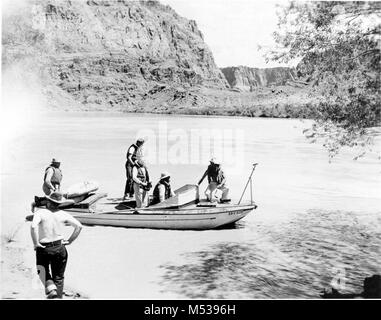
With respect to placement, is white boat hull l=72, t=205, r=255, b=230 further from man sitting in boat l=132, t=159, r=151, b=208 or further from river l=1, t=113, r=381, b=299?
man sitting in boat l=132, t=159, r=151, b=208

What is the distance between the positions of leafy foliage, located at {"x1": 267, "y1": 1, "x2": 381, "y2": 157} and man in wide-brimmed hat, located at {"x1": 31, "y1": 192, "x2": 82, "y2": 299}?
658 centimetres

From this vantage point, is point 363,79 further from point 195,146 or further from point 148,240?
point 195,146

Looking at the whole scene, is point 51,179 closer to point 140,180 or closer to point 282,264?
point 140,180

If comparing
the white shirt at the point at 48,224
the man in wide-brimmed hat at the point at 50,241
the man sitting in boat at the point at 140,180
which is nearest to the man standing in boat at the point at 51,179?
the man sitting in boat at the point at 140,180

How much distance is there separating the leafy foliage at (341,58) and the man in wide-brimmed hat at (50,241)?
21.6 feet

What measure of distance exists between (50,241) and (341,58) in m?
7.38

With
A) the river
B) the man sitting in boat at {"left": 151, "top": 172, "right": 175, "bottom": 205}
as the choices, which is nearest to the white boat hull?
the river

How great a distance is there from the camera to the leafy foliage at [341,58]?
998 centimetres

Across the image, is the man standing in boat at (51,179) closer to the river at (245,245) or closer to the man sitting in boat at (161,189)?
the river at (245,245)

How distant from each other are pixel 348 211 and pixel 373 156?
18.5 meters

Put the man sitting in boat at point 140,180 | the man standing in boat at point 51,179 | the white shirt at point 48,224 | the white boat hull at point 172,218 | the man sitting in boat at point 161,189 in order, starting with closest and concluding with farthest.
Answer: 1. the white shirt at point 48,224
2. the man standing in boat at point 51,179
3. the white boat hull at point 172,218
4. the man sitting in boat at point 161,189
5. the man sitting in boat at point 140,180

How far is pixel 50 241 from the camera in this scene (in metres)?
7.06

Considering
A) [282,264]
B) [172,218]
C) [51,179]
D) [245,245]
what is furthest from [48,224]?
[245,245]

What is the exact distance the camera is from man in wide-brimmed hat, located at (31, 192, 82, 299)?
23.0 feet
